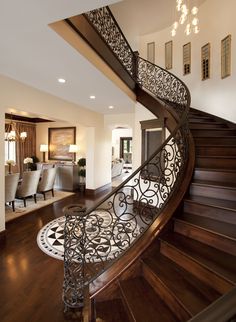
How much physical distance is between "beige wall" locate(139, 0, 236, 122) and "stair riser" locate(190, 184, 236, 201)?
8.08ft

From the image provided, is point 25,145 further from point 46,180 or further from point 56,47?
point 56,47

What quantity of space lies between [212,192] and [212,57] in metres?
3.95

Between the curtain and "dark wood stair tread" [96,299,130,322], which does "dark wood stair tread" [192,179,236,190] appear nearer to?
"dark wood stair tread" [96,299,130,322]

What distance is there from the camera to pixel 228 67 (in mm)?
4293

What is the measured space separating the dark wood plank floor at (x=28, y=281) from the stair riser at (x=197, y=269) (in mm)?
1148

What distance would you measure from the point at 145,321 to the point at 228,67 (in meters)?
4.80

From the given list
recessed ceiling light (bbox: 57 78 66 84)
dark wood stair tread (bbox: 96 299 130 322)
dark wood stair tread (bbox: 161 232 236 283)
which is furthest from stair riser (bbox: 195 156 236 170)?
recessed ceiling light (bbox: 57 78 66 84)

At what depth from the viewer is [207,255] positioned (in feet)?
5.90

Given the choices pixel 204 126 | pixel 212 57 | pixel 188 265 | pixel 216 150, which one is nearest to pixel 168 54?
pixel 212 57

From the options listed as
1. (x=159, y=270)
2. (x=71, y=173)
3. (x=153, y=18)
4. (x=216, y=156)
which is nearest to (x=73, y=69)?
(x=216, y=156)

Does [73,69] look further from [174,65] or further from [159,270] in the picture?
[174,65]

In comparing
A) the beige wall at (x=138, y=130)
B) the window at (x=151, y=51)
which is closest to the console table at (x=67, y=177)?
the beige wall at (x=138, y=130)

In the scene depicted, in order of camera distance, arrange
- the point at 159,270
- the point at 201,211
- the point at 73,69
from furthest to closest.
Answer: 1. the point at 73,69
2. the point at 201,211
3. the point at 159,270

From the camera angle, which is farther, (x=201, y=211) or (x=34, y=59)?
(x=34, y=59)
